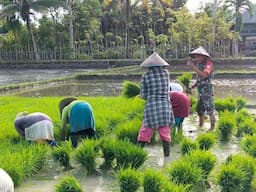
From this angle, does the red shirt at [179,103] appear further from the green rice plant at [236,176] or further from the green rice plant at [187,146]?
the green rice plant at [236,176]

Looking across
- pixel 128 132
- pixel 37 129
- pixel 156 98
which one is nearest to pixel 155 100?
pixel 156 98

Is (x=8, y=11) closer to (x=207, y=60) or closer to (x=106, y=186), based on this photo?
(x=207, y=60)

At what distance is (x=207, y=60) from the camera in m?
6.78

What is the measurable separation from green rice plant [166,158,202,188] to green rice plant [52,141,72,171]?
1341 millimetres

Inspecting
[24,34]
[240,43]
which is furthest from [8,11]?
[240,43]

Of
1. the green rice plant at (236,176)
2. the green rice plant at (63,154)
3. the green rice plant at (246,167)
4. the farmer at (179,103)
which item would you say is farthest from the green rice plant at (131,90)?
the green rice plant at (236,176)

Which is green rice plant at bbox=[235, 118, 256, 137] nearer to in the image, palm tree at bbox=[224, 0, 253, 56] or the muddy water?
the muddy water

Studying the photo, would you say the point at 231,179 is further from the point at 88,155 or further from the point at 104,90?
the point at 104,90

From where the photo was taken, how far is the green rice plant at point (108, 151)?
4750mm

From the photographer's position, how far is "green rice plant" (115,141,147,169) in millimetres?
4484

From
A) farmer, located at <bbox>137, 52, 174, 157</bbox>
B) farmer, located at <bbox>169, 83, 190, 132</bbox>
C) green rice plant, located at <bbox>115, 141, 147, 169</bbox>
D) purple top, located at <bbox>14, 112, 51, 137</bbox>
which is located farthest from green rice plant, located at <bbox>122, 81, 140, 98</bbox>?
green rice plant, located at <bbox>115, 141, 147, 169</bbox>

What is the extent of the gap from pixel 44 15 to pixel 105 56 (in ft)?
22.7

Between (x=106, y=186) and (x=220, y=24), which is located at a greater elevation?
(x=220, y=24)

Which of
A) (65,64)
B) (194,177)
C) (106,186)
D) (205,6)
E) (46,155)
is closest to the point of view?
(194,177)
